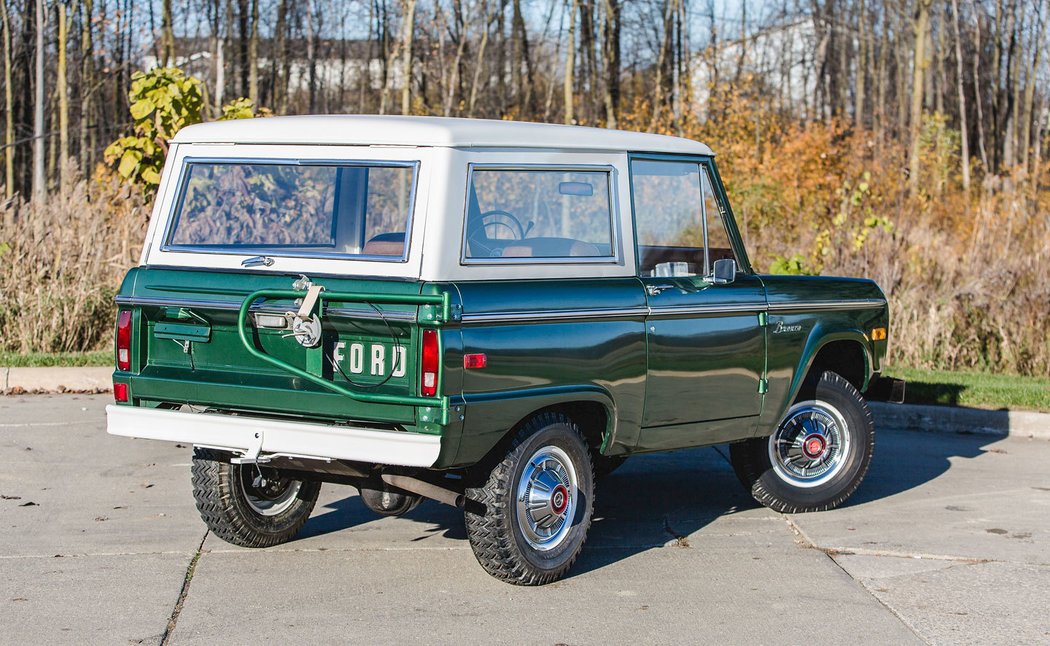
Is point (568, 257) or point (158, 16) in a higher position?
point (158, 16)

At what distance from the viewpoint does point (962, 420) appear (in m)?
10.9

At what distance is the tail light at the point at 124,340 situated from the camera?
5.97 metres

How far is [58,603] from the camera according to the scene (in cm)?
555

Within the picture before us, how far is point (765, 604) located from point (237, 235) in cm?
304

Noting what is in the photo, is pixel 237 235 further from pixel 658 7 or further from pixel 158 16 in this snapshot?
pixel 658 7

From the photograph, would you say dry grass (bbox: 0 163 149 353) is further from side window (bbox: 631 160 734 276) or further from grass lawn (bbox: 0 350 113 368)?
side window (bbox: 631 160 734 276)

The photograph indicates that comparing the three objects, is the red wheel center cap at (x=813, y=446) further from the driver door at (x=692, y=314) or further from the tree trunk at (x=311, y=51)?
the tree trunk at (x=311, y=51)

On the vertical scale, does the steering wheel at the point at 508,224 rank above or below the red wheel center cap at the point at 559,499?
above

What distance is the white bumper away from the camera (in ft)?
17.3

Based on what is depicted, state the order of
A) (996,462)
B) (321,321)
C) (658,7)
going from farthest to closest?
1. (658,7)
2. (996,462)
3. (321,321)

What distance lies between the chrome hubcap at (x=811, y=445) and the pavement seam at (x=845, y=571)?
0.30m

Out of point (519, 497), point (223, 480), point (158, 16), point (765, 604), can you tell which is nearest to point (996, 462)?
point (765, 604)

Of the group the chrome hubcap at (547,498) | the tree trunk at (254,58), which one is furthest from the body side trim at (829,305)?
the tree trunk at (254,58)

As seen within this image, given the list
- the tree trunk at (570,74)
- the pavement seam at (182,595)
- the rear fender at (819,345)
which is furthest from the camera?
the tree trunk at (570,74)
